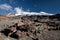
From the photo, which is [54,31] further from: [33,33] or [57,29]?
[33,33]

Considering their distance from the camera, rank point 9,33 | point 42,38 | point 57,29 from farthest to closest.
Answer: point 57,29 < point 9,33 < point 42,38

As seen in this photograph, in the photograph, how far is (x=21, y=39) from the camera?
23750 mm

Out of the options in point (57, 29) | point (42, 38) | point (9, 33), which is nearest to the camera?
point (42, 38)

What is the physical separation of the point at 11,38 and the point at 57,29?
799cm

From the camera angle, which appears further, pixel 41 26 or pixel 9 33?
pixel 41 26

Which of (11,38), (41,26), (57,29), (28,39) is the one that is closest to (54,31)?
(57,29)

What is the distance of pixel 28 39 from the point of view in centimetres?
2394

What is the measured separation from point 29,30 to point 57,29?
474 centimetres

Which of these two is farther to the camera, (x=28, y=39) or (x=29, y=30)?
(x=29, y=30)

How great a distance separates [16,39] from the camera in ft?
78.8

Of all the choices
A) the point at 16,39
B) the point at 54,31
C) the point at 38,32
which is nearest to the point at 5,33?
the point at 16,39

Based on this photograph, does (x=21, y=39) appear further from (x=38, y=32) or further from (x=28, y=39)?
(x=38, y=32)

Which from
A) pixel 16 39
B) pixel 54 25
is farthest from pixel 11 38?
pixel 54 25

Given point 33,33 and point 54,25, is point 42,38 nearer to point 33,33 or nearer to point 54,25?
point 33,33
